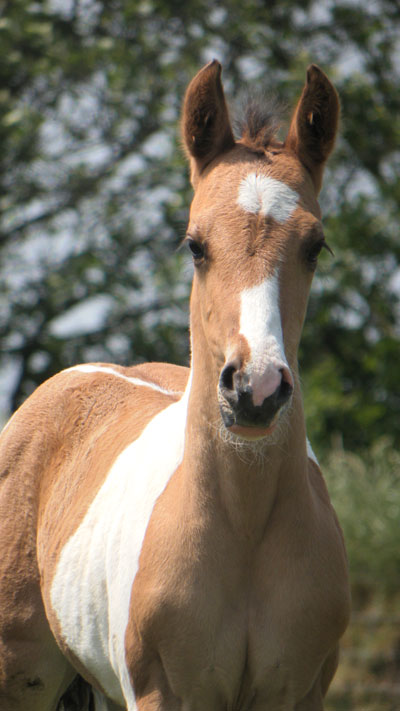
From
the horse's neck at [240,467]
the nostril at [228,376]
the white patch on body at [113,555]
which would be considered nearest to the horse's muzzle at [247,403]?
the nostril at [228,376]

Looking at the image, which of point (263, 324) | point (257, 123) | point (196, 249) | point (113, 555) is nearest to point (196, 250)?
point (196, 249)

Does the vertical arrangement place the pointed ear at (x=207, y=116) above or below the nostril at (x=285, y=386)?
above

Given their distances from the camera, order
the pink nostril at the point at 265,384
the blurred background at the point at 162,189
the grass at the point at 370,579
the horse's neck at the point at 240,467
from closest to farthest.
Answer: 1. the pink nostril at the point at 265,384
2. the horse's neck at the point at 240,467
3. the grass at the point at 370,579
4. the blurred background at the point at 162,189

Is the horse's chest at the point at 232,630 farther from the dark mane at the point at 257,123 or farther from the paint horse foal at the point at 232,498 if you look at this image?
the dark mane at the point at 257,123

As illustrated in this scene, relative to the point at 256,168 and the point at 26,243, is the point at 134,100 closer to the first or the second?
the point at 26,243

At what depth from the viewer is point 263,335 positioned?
2.45 metres

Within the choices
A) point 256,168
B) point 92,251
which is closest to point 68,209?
point 92,251

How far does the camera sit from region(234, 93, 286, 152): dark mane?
3.09 meters

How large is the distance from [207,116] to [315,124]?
39 centimetres

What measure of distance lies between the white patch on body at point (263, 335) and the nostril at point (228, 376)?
6cm

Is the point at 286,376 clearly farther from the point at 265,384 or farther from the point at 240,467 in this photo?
the point at 240,467

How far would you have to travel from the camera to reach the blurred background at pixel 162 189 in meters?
9.95

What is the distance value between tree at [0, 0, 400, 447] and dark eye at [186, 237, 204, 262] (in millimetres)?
6873

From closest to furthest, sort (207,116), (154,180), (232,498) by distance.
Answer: (232,498) < (207,116) < (154,180)
